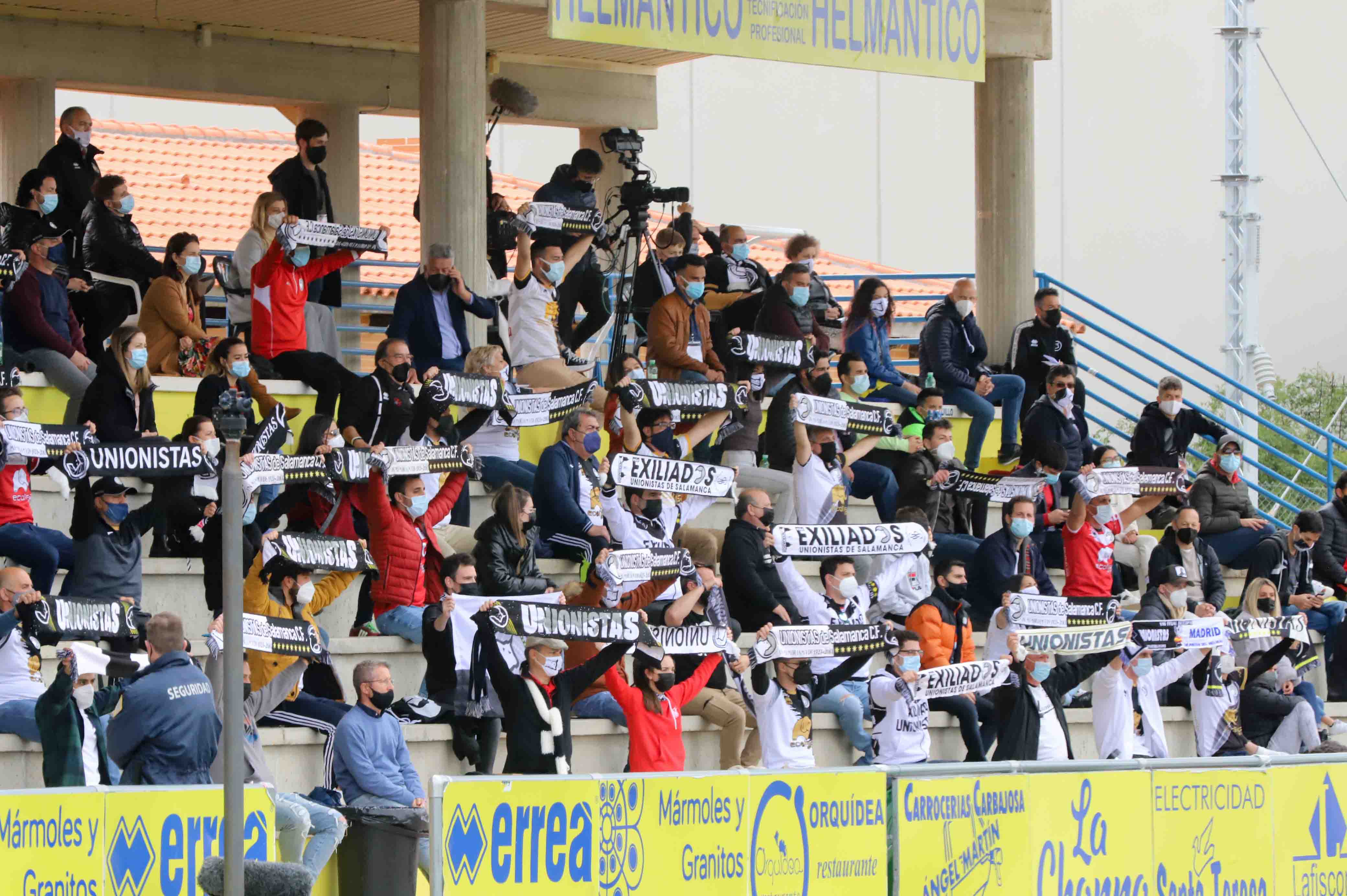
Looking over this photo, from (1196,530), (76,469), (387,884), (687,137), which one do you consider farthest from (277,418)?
(687,137)

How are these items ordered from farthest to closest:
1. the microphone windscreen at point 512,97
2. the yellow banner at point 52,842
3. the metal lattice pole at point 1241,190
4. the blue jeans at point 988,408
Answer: the metal lattice pole at point 1241,190 < the microphone windscreen at point 512,97 < the blue jeans at point 988,408 < the yellow banner at point 52,842

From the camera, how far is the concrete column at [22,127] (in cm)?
1956

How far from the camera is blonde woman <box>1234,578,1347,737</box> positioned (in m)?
15.7

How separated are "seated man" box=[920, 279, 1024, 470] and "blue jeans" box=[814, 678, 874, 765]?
15.6 ft

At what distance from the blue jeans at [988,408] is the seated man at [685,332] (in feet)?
7.67

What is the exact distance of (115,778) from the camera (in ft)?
36.0

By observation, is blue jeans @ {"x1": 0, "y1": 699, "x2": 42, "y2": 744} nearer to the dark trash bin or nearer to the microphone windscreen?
the dark trash bin

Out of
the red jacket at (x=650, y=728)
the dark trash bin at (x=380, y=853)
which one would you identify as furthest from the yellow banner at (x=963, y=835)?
the dark trash bin at (x=380, y=853)

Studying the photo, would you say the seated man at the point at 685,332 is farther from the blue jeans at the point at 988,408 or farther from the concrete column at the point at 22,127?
the concrete column at the point at 22,127

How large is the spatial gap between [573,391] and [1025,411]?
18.9 ft

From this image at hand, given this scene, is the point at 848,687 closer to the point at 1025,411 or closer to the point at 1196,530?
the point at 1196,530

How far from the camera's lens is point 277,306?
50.4 ft

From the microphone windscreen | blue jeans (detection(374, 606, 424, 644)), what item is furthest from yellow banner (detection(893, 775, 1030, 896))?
Answer: the microphone windscreen

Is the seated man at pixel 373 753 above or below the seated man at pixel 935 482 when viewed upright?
below
